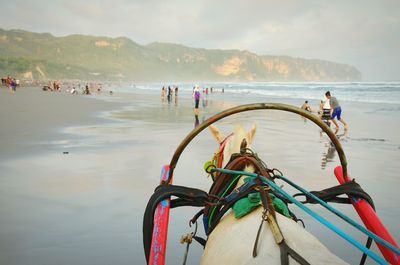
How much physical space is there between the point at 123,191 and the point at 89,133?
6266 mm

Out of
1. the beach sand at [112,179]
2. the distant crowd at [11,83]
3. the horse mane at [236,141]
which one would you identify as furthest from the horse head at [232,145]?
the distant crowd at [11,83]

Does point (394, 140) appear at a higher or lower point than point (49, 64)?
lower

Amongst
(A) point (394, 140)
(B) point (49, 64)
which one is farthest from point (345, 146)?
(B) point (49, 64)

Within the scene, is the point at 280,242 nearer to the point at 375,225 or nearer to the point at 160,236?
the point at 160,236

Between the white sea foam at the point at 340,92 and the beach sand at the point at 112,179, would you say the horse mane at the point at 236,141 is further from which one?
the white sea foam at the point at 340,92

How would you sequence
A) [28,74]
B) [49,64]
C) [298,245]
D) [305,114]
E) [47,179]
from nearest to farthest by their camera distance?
[298,245] → [305,114] → [47,179] → [28,74] → [49,64]

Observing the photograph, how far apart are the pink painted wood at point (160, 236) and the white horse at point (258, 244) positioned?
268 mm

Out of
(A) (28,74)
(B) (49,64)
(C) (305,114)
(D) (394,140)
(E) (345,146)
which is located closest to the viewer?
(C) (305,114)

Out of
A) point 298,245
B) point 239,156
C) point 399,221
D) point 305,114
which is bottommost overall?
point 399,221

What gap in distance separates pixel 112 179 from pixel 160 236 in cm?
412

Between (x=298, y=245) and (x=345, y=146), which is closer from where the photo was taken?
(x=298, y=245)

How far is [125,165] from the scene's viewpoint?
267 inches

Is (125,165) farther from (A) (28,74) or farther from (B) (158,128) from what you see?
(A) (28,74)

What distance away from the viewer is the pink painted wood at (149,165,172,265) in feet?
5.91
